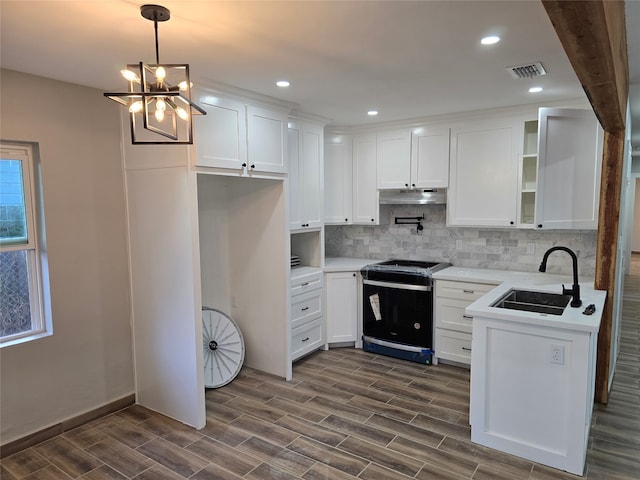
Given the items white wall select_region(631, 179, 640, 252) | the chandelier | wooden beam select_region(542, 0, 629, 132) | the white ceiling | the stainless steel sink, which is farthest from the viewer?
white wall select_region(631, 179, 640, 252)

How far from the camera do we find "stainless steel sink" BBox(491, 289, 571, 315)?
3.07m

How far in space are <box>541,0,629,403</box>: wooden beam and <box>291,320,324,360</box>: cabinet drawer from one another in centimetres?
246

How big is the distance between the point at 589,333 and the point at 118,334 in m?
3.30

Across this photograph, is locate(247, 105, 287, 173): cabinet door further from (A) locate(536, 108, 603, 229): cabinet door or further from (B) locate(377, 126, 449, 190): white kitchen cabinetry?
(A) locate(536, 108, 603, 229): cabinet door

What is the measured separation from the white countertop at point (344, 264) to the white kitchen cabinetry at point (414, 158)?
889 mm

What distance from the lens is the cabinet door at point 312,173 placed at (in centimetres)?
411

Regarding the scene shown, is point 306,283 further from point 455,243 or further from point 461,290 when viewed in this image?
point 455,243

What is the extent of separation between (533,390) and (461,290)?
1.42 metres

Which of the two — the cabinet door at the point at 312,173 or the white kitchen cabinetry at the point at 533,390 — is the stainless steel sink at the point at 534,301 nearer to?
the white kitchen cabinetry at the point at 533,390

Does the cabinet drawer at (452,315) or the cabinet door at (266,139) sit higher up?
the cabinet door at (266,139)

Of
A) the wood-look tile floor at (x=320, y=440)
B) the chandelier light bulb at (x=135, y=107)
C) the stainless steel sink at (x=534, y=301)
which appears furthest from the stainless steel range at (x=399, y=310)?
the chandelier light bulb at (x=135, y=107)

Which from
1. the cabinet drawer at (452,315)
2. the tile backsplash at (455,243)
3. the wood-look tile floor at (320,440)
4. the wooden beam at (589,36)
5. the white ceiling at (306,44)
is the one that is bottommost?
the wood-look tile floor at (320,440)

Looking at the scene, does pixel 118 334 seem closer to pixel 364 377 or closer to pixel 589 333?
pixel 364 377

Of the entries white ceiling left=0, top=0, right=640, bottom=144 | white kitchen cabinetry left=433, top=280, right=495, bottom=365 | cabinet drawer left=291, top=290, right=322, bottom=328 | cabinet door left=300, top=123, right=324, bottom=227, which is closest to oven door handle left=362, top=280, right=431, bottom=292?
white kitchen cabinetry left=433, top=280, right=495, bottom=365
